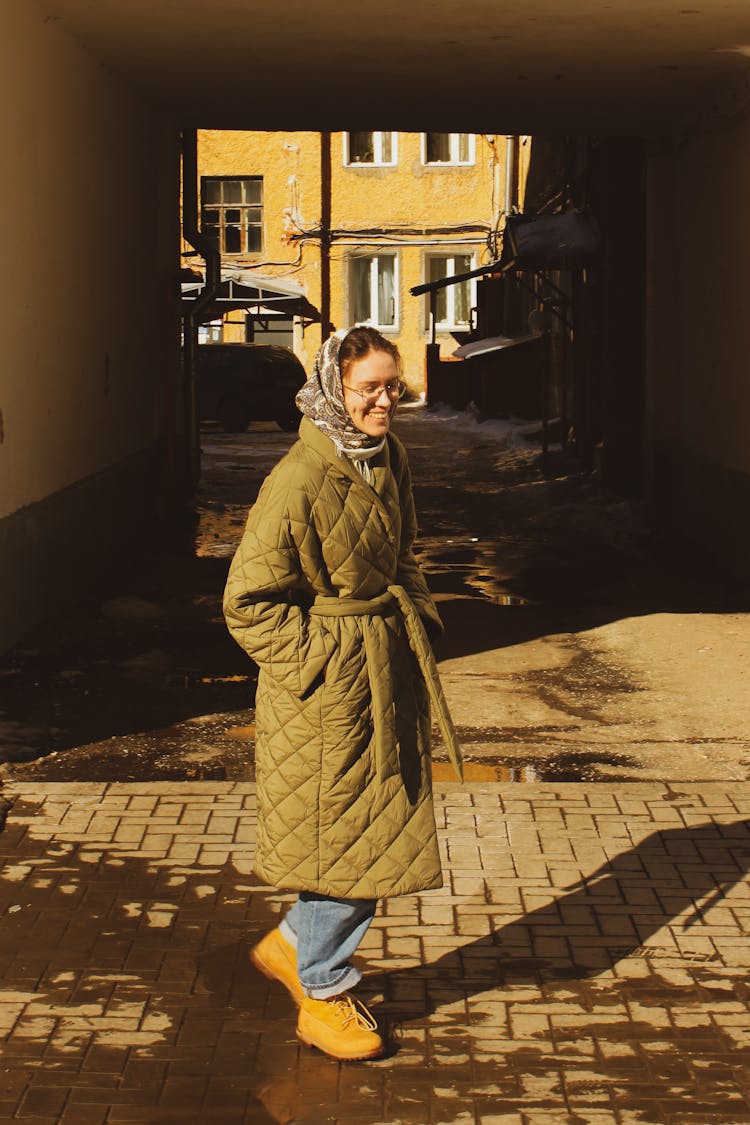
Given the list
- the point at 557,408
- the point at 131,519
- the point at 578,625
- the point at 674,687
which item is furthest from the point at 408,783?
the point at 557,408

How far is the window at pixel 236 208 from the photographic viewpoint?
36219mm

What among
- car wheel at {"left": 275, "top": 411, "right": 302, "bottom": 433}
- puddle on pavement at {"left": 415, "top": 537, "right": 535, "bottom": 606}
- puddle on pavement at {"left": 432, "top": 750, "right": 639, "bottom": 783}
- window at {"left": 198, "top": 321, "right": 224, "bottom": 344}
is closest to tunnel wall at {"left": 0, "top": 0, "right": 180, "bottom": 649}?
puddle on pavement at {"left": 415, "top": 537, "right": 535, "bottom": 606}

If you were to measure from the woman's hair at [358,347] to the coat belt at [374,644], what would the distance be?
0.56 meters

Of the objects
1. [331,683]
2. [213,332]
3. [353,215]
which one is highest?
[353,215]

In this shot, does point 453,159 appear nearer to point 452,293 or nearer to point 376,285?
point 452,293

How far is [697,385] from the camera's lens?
13.1 meters

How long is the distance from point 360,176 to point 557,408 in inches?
542

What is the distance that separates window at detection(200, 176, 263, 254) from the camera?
3622 centimetres

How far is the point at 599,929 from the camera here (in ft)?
15.3

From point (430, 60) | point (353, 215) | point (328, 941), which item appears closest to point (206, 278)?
point (430, 60)

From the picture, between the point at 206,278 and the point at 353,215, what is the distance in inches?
781

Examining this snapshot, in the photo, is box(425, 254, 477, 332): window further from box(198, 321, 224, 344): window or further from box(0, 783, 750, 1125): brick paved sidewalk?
box(0, 783, 750, 1125): brick paved sidewalk

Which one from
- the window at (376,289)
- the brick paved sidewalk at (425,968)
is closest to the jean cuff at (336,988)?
the brick paved sidewalk at (425,968)

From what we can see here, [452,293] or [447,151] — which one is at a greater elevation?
[447,151]
